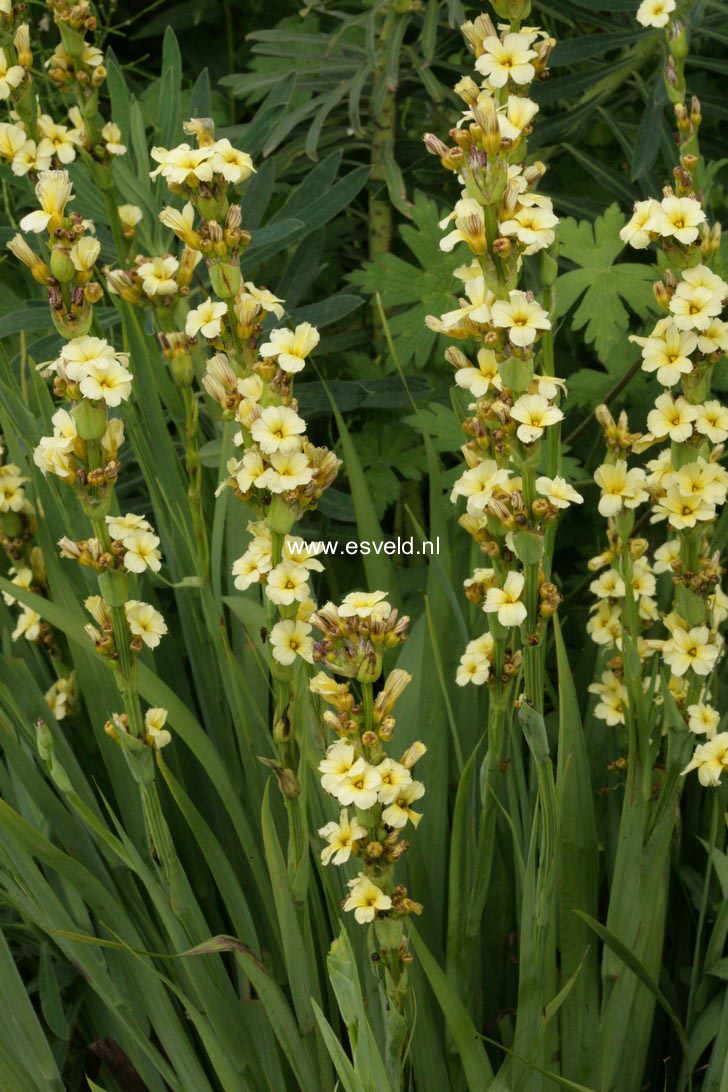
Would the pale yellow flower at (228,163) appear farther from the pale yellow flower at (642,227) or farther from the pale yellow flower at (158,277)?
the pale yellow flower at (642,227)

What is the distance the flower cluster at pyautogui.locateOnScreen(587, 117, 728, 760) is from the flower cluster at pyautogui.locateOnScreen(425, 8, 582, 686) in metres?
0.08

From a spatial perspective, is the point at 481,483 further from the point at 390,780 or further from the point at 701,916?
the point at 701,916

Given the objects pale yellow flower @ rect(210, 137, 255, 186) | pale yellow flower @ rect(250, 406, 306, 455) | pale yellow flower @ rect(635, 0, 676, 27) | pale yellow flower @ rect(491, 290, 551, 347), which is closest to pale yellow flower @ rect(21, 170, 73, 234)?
pale yellow flower @ rect(210, 137, 255, 186)

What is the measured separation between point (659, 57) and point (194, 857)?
53.9 inches

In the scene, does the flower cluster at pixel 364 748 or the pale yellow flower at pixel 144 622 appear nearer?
the flower cluster at pixel 364 748

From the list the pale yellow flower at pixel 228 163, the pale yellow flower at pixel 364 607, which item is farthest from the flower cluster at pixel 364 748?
the pale yellow flower at pixel 228 163

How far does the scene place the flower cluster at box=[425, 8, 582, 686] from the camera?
79 centimetres

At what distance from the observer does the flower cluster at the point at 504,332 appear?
79cm

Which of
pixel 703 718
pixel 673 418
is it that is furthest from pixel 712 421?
pixel 703 718

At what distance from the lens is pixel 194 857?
1185mm

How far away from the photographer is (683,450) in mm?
947

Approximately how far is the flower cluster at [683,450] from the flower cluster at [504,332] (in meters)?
0.08

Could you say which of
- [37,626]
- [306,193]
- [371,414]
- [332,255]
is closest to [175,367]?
[37,626]

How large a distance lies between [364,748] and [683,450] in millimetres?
384
